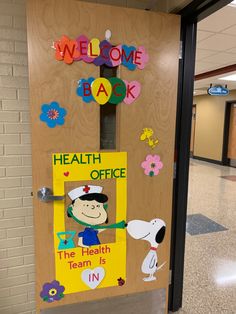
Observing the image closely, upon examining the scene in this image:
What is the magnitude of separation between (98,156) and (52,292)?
978 millimetres

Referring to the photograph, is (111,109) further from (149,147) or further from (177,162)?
(177,162)

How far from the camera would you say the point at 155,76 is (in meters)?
1.68

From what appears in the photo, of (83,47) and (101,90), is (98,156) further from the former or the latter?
(83,47)

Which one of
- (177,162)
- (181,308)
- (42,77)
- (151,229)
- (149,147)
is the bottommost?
(181,308)

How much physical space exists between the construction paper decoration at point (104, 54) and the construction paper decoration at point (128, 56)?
0.10 m

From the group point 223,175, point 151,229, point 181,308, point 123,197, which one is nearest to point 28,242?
point 123,197

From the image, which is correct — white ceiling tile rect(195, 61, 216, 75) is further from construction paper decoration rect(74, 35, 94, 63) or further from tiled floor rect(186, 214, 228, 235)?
construction paper decoration rect(74, 35, 94, 63)

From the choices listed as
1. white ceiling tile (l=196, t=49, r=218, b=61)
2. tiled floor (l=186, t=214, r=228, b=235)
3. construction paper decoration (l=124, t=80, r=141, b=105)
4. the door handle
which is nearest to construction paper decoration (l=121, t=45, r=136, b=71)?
construction paper decoration (l=124, t=80, r=141, b=105)

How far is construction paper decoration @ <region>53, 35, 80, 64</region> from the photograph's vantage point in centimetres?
150

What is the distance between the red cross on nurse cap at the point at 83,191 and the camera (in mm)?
1644

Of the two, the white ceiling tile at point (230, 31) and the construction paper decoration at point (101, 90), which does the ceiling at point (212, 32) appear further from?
the construction paper decoration at point (101, 90)

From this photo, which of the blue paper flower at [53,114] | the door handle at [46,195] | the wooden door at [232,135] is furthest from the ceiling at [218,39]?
the wooden door at [232,135]

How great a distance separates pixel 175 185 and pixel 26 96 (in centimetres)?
125

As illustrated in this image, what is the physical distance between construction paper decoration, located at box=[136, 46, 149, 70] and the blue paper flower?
1.87ft
